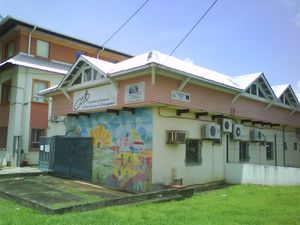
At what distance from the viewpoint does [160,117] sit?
37.9 ft

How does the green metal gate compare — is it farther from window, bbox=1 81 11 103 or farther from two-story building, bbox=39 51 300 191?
window, bbox=1 81 11 103

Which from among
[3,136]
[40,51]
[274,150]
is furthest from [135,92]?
[3,136]

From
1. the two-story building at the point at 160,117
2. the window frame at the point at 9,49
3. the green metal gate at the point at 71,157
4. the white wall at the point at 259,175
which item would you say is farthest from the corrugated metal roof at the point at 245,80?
the window frame at the point at 9,49

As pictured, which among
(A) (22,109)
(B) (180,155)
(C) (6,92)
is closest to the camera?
(B) (180,155)

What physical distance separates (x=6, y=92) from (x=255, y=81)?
54.4 feet

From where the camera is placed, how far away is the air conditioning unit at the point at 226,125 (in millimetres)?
14305

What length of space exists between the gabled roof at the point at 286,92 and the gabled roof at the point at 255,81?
165 cm

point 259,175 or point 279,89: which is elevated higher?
point 279,89

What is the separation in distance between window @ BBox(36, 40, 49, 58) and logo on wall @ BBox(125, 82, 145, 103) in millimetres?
12948

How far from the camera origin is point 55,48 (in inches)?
915

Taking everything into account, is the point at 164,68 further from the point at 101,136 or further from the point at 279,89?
the point at 279,89

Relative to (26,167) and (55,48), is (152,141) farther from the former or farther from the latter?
(55,48)

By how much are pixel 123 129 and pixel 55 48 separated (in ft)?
43.7

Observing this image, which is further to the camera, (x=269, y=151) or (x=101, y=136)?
(x=269, y=151)
